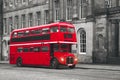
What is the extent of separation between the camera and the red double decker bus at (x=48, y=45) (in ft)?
111

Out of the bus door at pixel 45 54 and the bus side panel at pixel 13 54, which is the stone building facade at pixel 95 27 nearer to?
the bus door at pixel 45 54

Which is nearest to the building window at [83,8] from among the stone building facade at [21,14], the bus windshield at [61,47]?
the stone building facade at [21,14]

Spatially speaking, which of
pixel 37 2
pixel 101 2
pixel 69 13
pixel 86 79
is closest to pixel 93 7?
pixel 101 2

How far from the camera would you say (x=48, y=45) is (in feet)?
114

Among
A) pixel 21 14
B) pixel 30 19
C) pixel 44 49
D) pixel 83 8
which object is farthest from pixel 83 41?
pixel 21 14

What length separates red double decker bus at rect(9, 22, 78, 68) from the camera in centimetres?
3384

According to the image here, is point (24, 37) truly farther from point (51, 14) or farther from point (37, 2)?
point (37, 2)

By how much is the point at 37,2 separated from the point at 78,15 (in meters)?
11.4

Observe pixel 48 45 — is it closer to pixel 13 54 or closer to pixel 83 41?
pixel 13 54

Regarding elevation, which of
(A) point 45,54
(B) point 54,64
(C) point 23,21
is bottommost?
(B) point 54,64

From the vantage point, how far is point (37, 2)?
55031 mm

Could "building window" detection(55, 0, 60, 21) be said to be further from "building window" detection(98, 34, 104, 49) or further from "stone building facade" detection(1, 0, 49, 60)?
"building window" detection(98, 34, 104, 49)

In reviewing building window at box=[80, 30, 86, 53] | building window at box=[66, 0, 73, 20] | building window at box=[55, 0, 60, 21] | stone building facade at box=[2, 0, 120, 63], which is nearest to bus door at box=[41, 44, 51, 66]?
stone building facade at box=[2, 0, 120, 63]

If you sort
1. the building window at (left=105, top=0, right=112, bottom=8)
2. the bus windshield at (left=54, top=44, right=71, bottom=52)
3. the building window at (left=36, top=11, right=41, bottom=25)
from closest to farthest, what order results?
1. the bus windshield at (left=54, top=44, right=71, bottom=52)
2. the building window at (left=105, top=0, right=112, bottom=8)
3. the building window at (left=36, top=11, right=41, bottom=25)
